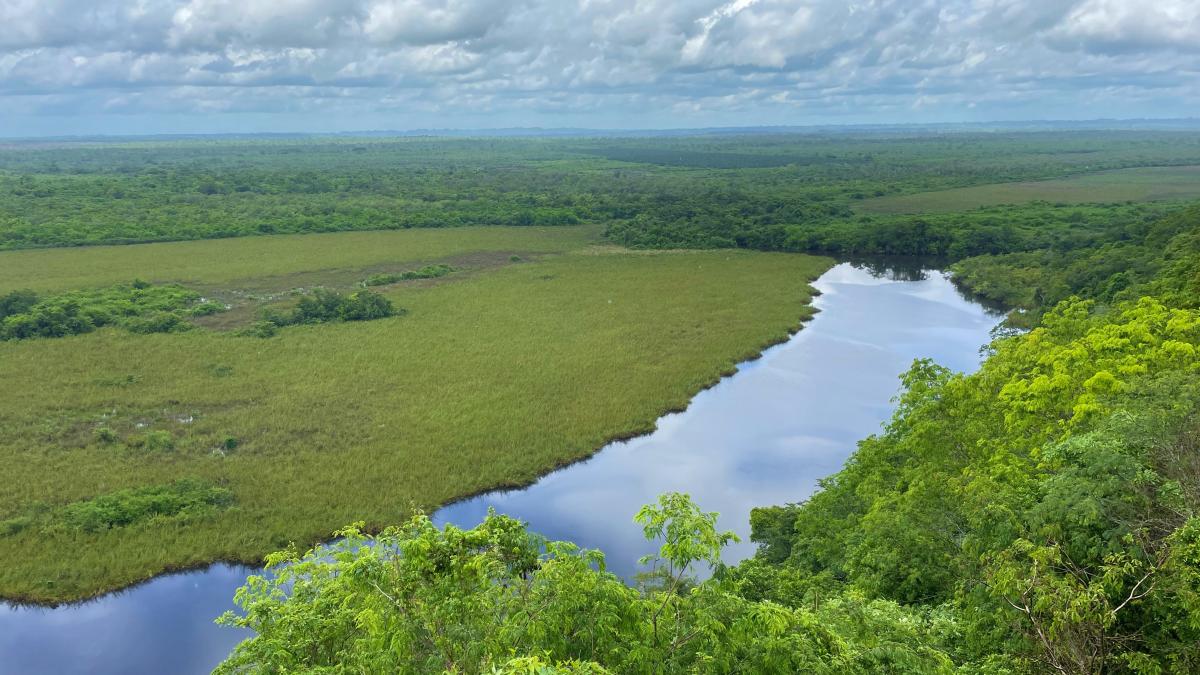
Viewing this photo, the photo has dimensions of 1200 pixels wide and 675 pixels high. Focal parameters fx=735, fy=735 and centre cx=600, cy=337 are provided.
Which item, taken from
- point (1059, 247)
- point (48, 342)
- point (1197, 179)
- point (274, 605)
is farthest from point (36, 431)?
point (1197, 179)

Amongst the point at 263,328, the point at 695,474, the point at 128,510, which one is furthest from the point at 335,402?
the point at 695,474

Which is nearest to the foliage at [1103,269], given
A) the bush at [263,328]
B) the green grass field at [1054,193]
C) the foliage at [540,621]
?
the foliage at [540,621]

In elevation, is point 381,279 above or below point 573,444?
above

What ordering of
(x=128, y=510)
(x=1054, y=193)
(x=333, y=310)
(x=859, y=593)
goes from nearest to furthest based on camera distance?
(x=859, y=593) → (x=128, y=510) → (x=333, y=310) → (x=1054, y=193)

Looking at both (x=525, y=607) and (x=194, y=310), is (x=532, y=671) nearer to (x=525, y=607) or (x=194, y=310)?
(x=525, y=607)

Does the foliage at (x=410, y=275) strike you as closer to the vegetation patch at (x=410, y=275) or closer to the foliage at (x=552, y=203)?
the vegetation patch at (x=410, y=275)

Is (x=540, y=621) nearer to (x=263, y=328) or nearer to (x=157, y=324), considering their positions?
(x=263, y=328)

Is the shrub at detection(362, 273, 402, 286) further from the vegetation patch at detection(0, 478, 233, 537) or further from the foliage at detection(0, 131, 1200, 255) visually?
the vegetation patch at detection(0, 478, 233, 537)

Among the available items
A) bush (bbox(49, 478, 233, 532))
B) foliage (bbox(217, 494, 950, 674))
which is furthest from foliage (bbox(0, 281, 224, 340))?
foliage (bbox(217, 494, 950, 674))
